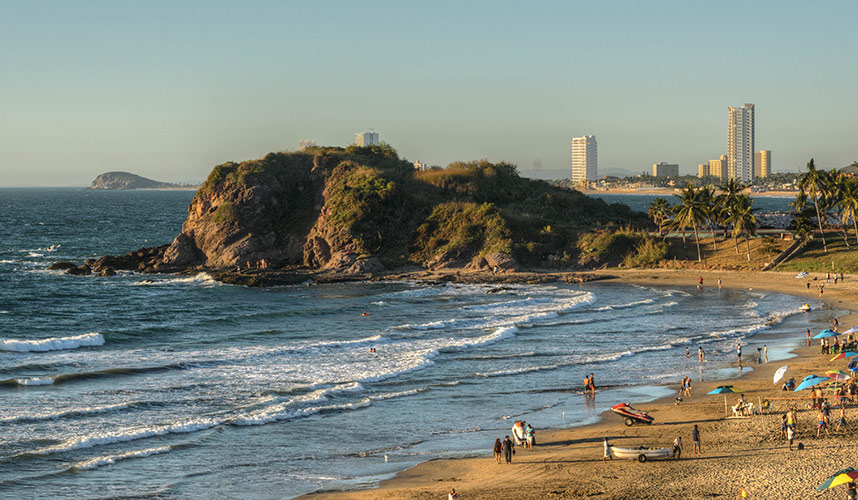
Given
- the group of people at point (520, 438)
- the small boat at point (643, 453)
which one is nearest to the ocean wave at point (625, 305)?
the group of people at point (520, 438)

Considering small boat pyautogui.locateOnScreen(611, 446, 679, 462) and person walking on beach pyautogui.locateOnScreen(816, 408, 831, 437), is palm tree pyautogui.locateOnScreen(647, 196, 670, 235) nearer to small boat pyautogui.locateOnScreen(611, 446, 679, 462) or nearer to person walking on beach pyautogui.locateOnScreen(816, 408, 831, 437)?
person walking on beach pyautogui.locateOnScreen(816, 408, 831, 437)

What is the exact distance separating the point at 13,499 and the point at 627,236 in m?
77.5

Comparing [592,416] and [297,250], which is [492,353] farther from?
[297,250]

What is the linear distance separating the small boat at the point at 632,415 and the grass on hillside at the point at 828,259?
53.6m

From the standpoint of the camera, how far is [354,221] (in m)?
96.1

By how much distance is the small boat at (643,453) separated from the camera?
3105cm

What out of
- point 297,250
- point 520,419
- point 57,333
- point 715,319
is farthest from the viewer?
point 297,250

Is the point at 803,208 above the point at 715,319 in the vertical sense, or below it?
above

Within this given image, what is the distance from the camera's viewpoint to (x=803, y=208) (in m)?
91.8

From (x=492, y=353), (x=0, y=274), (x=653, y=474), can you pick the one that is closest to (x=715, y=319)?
(x=492, y=353)

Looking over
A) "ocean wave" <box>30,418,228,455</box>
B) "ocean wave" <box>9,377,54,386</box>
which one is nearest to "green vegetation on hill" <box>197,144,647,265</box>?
"ocean wave" <box>9,377,54,386</box>

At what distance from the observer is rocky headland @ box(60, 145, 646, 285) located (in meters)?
94.3

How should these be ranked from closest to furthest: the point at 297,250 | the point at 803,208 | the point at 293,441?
the point at 293,441 → the point at 803,208 → the point at 297,250

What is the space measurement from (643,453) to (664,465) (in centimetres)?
89
